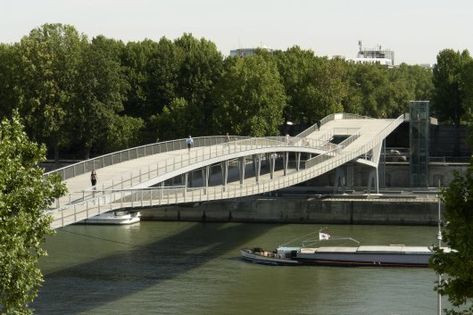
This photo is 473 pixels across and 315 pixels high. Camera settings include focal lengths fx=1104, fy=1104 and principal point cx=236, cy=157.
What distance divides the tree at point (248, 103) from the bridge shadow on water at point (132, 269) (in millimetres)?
15151

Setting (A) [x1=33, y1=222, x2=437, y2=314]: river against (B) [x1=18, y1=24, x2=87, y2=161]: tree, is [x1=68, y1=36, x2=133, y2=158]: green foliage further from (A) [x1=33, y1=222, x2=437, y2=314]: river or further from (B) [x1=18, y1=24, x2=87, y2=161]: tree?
(A) [x1=33, y1=222, x2=437, y2=314]: river

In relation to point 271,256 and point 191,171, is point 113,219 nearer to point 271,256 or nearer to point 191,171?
point 191,171

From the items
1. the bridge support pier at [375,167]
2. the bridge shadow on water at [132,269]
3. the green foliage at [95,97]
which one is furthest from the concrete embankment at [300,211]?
the green foliage at [95,97]

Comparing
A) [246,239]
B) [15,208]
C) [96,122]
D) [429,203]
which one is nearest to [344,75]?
[96,122]

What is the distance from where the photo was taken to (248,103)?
6600 cm

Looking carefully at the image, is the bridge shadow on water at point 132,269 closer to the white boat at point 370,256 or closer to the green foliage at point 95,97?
the white boat at point 370,256

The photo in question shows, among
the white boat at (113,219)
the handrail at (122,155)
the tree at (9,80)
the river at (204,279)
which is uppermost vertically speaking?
the tree at (9,80)

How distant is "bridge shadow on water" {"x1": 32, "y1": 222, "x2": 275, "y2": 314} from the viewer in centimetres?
3288

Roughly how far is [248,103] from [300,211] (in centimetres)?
1334

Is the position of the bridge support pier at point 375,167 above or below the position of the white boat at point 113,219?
above

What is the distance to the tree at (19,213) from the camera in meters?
17.9

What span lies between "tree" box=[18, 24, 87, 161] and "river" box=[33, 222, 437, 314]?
13.7 meters

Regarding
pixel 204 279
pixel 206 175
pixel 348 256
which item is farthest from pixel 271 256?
pixel 204 279

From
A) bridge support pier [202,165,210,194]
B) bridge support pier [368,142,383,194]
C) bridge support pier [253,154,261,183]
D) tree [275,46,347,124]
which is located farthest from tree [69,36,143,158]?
bridge support pier [202,165,210,194]
